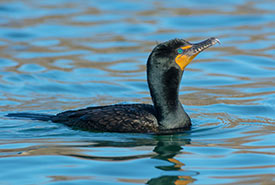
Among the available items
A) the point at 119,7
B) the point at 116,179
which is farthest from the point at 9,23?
the point at 116,179

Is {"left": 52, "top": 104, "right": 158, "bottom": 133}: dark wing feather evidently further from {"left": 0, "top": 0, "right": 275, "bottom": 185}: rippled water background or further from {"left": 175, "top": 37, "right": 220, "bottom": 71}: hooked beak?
{"left": 175, "top": 37, "right": 220, "bottom": 71}: hooked beak

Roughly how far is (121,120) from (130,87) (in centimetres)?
384

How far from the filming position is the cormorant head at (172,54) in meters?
7.89

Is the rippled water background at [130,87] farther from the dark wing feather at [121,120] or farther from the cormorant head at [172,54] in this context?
the cormorant head at [172,54]

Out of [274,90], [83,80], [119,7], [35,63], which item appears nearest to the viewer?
[274,90]

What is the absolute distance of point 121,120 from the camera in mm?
8125

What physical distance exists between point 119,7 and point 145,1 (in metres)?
1.28

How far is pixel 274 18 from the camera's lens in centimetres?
1777

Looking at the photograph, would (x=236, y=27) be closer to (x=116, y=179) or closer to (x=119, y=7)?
(x=119, y=7)

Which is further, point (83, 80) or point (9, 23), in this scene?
point (9, 23)

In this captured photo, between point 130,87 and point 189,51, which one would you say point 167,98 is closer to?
point 189,51

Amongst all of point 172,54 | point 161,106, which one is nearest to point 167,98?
point 161,106

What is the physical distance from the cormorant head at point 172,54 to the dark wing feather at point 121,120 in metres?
0.72

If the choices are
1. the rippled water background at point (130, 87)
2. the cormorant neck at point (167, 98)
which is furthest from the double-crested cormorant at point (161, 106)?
the rippled water background at point (130, 87)
